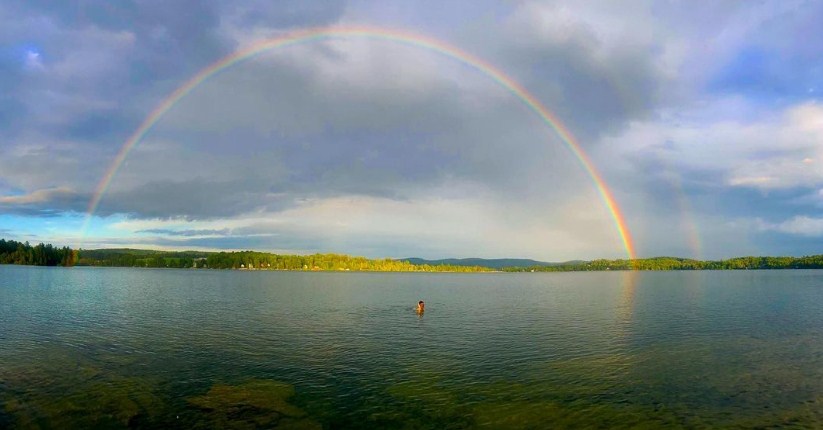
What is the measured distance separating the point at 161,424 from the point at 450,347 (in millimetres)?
26588

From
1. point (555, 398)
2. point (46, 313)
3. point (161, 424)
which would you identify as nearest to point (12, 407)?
point (161, 424)

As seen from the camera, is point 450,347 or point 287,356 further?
point 450,347

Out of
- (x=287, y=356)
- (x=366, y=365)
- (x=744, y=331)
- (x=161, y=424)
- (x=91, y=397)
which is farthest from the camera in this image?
(x=744, y=331)

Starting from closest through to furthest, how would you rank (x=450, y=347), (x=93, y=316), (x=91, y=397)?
(x=91, y=397)
(x=450, y=347)
(x=93, y=316)

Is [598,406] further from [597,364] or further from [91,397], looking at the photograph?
[91,397]

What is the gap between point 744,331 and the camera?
54.2 m

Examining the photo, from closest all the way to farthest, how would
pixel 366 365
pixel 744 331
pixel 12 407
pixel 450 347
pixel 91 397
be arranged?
1. pixel 12 407
2. pixel 91 397
3. pixel 366 365
4. pixel 450 347
5. pixel 744 331

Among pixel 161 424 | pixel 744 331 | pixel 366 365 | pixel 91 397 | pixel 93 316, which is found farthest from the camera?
pixel 93 316

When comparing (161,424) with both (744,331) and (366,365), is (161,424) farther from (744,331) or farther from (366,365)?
(744,331)

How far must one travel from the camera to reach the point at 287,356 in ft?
124

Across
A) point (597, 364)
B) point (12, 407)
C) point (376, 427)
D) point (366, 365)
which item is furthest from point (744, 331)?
point (12, 407)

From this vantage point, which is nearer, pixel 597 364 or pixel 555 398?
pixel 555 398

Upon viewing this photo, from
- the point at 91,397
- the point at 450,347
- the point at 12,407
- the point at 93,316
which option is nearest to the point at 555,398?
the point at 450,347

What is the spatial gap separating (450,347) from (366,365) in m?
11.0
